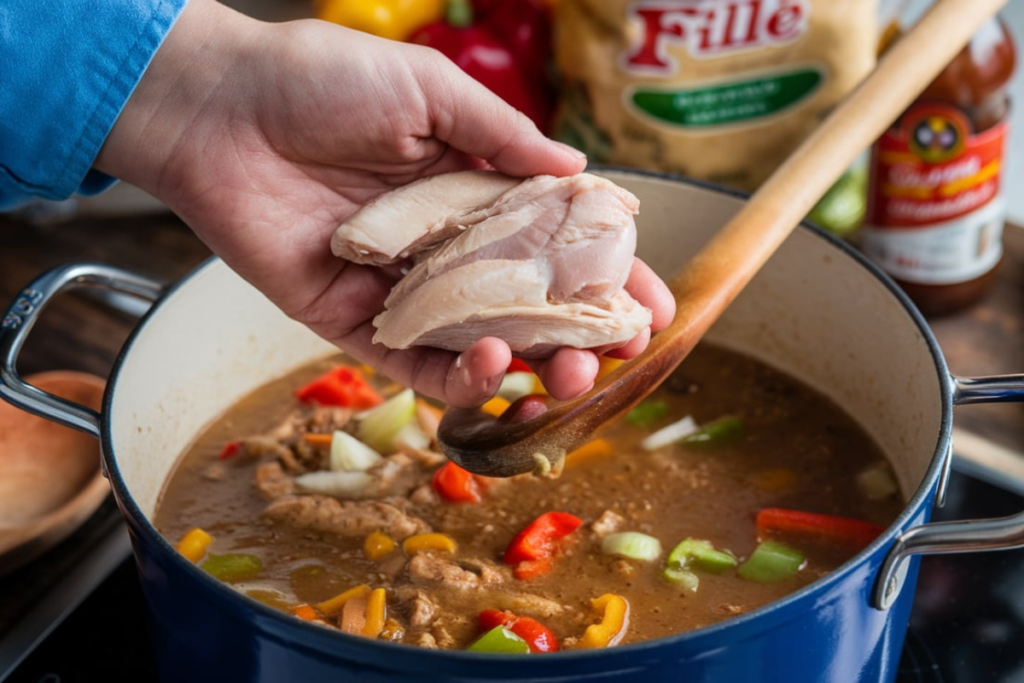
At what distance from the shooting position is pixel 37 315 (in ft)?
5.14

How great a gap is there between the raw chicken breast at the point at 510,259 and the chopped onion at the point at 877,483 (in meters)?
0.53

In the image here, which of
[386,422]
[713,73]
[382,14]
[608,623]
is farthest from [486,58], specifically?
[608,623]

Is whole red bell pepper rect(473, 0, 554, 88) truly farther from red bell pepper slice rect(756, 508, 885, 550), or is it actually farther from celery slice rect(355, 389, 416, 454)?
red bell pepper slice rect(756, 508, 885, 550)

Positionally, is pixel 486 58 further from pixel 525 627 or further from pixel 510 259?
pixel 525 627

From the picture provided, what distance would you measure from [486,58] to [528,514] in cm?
131

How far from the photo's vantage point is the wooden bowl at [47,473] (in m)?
1.76

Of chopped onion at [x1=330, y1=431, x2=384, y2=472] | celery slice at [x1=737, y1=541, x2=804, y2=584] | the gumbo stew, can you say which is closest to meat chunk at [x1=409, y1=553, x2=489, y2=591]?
the gumbo stew

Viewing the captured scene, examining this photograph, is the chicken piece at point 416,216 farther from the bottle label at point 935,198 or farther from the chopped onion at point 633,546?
the bottle label at point 935,198

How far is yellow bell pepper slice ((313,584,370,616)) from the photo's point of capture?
57.4 inches

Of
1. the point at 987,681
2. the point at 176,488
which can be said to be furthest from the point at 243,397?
the point at 987,681

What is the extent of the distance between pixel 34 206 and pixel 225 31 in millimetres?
1311

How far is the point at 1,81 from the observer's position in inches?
56.9

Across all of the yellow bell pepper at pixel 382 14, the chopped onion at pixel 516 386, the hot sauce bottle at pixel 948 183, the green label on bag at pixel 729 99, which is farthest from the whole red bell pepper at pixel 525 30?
the chopped onion at pixel 516 386

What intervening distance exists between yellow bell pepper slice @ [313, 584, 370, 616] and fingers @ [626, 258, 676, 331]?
53cm
